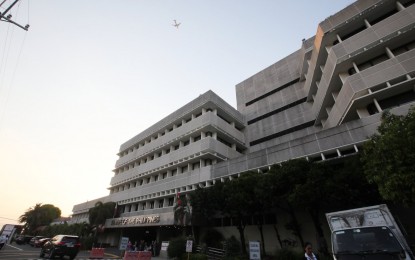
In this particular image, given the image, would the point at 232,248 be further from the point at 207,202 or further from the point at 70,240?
the point at 70,240

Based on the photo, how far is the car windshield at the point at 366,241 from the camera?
22.1 feet

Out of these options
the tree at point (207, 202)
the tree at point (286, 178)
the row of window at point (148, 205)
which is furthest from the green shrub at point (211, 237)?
the tree at point (286, 178)

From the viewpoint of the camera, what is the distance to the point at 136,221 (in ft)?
102

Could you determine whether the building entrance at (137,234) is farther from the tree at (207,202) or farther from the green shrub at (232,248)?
the green shrub at (232,248)

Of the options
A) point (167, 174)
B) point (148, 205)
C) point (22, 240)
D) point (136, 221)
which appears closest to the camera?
point (136, 221)

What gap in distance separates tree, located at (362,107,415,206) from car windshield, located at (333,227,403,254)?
4797 millimetres

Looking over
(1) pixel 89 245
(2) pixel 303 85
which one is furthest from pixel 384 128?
(1) pixel 89 245

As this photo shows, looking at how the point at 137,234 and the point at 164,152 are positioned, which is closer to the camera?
the point at 137,234

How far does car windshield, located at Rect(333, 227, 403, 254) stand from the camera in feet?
22.1

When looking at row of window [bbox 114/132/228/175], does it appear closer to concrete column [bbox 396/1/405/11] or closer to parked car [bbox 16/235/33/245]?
parked car [bbox 16/235/33/245]

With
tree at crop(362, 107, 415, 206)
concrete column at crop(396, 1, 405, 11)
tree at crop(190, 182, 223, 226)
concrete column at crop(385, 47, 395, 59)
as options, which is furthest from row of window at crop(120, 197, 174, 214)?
concrete column at crop(396, 1, 405, 11)

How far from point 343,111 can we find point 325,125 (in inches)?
217

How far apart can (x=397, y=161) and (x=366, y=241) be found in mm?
5889

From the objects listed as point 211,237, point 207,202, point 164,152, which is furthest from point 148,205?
point 207,202
